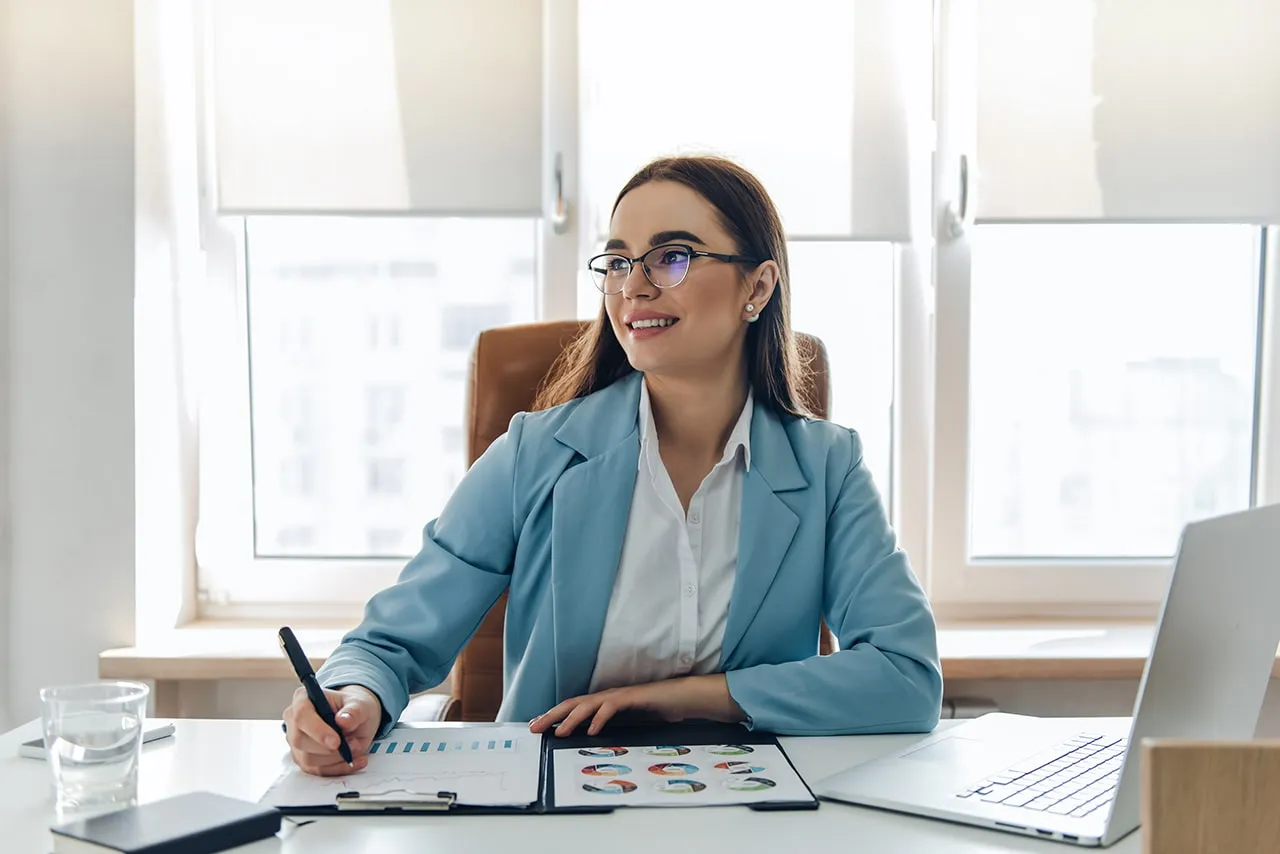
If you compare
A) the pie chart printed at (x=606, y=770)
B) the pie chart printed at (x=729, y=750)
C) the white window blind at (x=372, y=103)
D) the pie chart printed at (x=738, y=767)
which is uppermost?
the white window blind at (x=372, y=103)

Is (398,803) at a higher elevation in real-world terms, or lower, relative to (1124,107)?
lower

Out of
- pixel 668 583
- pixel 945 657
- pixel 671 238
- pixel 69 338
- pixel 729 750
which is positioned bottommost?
pixel 945 657

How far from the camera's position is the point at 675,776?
107 cm

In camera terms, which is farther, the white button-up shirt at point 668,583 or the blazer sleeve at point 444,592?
the white button-up shirt at point 668,583

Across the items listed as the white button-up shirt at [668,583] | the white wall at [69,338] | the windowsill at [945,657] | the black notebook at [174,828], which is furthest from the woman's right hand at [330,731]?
the white wall at [69,338]

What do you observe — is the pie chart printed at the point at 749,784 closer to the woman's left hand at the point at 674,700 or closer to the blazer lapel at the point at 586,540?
the woman's left hand at the point at 674,700

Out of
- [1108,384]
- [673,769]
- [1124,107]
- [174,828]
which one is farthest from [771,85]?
[174,828]

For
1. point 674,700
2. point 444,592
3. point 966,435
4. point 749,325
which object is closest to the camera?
point 674,700

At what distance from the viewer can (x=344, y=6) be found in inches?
93.9

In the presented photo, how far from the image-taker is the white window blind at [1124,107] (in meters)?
2.41

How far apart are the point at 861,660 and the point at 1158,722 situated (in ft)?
1.56

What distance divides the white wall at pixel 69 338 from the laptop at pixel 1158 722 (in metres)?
1.67

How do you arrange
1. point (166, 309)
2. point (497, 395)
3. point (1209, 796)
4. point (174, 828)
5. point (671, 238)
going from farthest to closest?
point (166, 309)
point (497, 395)
point (671, 238)
point (174, 828)
point (1209, 796)

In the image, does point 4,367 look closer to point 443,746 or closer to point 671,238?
point 671,238
